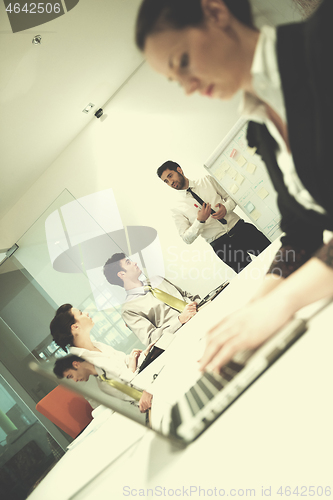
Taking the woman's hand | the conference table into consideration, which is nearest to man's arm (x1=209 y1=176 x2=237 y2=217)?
the woman's hand

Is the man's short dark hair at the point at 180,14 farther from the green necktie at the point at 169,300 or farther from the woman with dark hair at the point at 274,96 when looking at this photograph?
the green necktie at the point at 169,300

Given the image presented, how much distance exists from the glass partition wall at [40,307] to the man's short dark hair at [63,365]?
3.69 ft

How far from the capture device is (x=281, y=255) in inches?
17.3

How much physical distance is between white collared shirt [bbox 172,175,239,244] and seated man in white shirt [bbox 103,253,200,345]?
406 millimetres

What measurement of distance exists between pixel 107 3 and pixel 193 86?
858mm

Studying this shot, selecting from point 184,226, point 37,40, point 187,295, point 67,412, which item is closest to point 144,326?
point 187,295

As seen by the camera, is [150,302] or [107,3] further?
[150,302]

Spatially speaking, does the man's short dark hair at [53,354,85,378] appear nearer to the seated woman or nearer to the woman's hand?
the seated woman

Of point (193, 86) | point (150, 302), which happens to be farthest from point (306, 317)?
point (150, 302)

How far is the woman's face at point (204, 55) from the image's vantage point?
14.1 inches

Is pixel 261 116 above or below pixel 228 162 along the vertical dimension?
below

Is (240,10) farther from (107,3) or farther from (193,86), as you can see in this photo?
(107,3)

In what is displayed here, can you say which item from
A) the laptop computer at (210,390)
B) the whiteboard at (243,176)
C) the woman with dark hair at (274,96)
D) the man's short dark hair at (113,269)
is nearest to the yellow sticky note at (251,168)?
the whiteboard at (243,176)

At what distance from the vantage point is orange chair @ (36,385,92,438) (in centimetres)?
171
